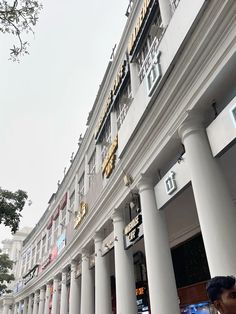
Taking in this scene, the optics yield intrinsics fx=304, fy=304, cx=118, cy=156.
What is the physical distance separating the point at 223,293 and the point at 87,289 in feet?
36.8

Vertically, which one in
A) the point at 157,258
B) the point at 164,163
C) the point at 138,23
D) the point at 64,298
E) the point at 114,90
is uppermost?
the point at 138,23

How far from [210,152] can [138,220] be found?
3.19 m

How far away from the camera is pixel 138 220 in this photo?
7.59 metres

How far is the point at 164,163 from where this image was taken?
22.5ft

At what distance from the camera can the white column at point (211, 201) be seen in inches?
170

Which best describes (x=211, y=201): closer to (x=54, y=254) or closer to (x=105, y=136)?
(x=105, y=136)

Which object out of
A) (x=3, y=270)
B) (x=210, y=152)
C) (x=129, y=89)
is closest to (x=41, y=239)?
(x=3, y=270)

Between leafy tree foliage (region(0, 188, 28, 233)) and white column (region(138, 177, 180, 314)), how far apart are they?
175 inches

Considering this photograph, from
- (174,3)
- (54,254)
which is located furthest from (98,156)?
(54,254)

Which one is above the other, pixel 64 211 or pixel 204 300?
pixel 64 211

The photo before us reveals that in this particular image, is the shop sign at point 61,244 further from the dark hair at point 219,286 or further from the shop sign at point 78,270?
the dark hair at point 219,286

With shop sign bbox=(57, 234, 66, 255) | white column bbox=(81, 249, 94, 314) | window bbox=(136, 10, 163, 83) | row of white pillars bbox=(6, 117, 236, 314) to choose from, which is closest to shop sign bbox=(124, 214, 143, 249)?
row of white pillars bbox=(6, 117, 236, 314)

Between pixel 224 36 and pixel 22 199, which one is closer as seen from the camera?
pixel 224 36

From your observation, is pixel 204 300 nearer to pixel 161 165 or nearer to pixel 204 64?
pixel 161 165
